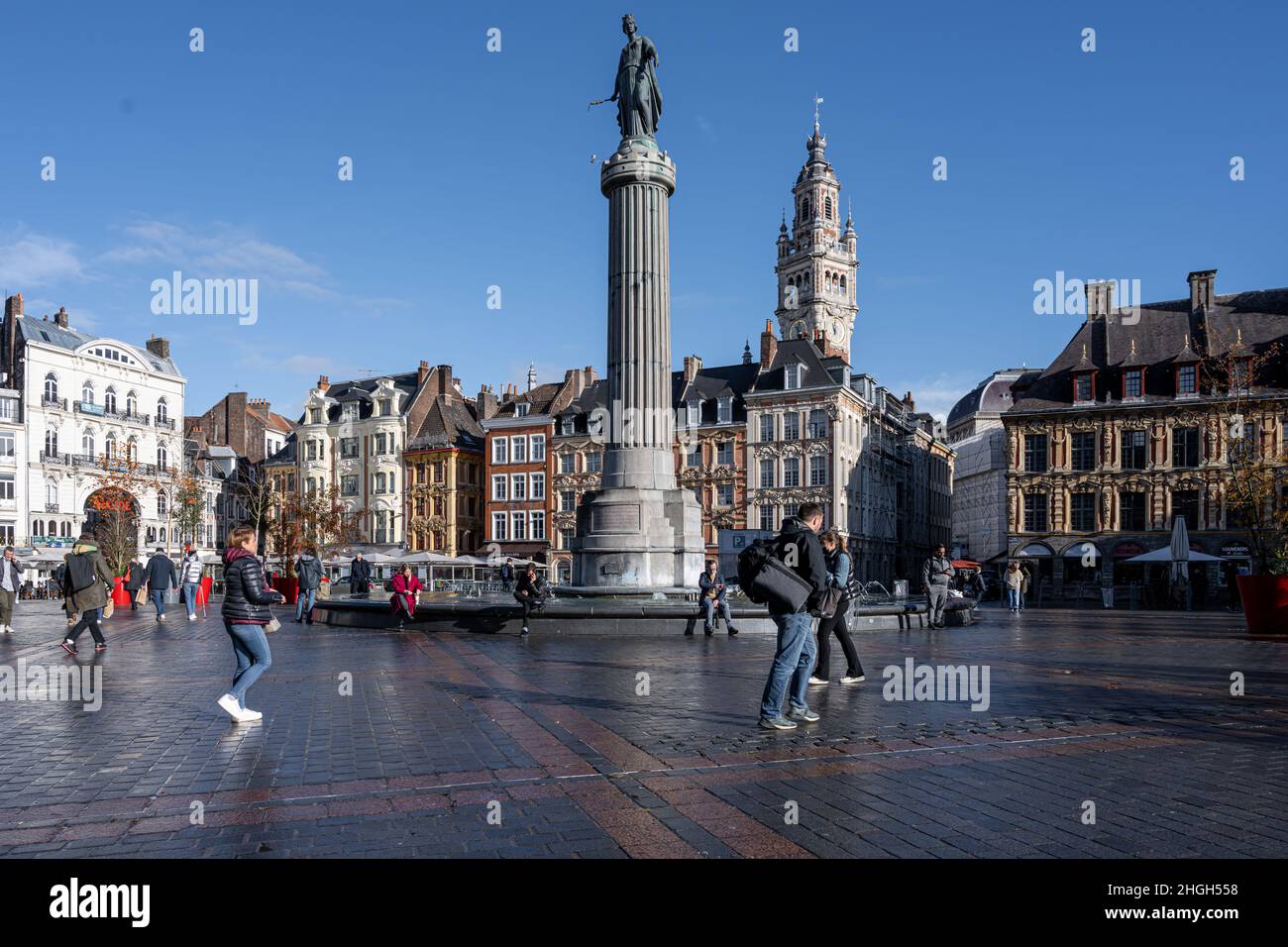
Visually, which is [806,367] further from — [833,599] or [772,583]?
[772,583]

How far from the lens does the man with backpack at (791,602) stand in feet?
26.8

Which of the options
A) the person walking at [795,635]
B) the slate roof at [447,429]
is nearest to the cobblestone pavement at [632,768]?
the person walking at [795,635]

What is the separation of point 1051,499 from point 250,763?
5206cm

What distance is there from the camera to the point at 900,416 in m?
76.3

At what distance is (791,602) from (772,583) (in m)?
0.21

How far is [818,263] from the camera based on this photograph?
104812 millimetres

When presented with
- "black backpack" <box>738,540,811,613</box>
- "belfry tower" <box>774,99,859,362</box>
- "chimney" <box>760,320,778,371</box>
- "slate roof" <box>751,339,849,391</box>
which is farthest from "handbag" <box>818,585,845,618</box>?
"belfry tower" <box>774,99,859,362</box>

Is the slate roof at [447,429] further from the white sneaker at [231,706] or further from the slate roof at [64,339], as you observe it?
the white sneaker at [231,706]

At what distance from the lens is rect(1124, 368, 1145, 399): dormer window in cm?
5094

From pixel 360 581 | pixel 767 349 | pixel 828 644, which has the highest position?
pixel 767 349

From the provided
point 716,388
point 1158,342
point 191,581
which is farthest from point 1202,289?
point 191,581

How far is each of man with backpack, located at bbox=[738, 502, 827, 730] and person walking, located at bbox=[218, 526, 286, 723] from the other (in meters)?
4.06

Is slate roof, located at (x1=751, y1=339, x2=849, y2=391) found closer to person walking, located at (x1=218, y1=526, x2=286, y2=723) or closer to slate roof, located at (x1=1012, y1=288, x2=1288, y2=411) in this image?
slate roof, located at (x1=1012, y1=288, x2=1288, y2=411)

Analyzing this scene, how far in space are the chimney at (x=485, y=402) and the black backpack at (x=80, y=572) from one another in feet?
191
